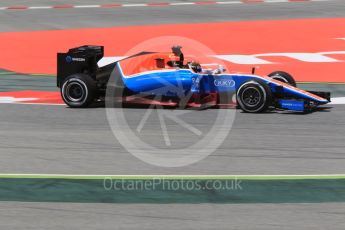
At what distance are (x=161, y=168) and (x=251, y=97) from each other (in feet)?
12.8

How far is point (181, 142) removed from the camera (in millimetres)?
11695

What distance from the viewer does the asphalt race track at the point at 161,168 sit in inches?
309

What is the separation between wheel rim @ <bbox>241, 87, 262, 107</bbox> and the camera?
539 inches

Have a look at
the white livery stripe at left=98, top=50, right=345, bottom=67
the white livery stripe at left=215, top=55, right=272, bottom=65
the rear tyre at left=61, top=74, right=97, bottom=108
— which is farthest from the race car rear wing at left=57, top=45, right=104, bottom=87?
the white livery stripe at left=215, top=55, right=272, bottom=65

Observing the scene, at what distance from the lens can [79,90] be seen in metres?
14.6

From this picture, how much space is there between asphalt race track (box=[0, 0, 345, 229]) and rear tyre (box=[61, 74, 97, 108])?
7.3 inches

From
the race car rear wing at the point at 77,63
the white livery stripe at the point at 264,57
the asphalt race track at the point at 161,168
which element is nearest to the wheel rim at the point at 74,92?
the asphalt race track at the point at 161,168

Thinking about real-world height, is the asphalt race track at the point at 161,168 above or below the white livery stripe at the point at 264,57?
below

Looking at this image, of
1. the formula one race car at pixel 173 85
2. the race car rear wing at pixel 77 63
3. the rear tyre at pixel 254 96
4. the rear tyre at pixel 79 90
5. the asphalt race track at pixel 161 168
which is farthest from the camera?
the race car rear wing at pixel 77 63

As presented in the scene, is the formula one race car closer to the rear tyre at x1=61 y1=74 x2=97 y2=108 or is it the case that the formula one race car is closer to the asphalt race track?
the rear tyre at x1=61 y1=74 x2=97 y2=108

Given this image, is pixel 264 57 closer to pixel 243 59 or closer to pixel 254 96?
→ pixel 243 59

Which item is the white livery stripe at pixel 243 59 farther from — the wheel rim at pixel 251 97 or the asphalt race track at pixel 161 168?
the wheel rim at pixel 251 97

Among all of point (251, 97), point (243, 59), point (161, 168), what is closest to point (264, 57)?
point (243, 59)
